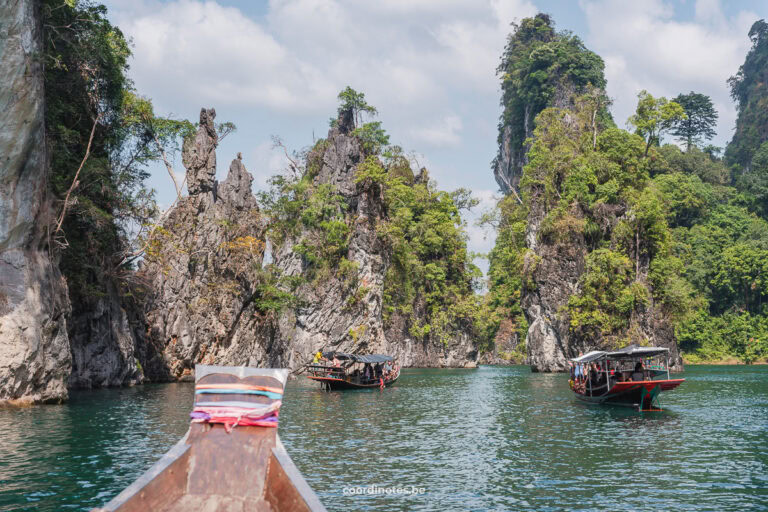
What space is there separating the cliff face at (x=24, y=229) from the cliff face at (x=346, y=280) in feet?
90.7

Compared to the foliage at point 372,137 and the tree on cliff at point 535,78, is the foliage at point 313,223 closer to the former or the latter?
the foliage at point 372,137

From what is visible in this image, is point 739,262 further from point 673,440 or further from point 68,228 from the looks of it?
point 68,228

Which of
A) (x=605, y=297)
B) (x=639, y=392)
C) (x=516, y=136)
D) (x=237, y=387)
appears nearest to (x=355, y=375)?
(x=639, y=392)

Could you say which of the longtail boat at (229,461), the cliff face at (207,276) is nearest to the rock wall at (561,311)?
the cliff face at (207,276)

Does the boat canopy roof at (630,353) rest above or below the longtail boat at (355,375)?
above

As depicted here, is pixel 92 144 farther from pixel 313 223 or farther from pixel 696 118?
pixel 696 118

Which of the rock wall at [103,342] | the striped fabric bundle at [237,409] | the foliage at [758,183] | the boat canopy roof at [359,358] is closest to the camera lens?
the striped fabric bundle at [237,409]

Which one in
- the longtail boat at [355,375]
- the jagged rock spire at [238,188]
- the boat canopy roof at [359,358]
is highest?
the jagged rock spire at [238,188]

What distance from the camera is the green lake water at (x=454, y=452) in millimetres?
11461

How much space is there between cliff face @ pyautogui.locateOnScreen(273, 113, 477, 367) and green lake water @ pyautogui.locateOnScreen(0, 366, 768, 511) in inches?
895

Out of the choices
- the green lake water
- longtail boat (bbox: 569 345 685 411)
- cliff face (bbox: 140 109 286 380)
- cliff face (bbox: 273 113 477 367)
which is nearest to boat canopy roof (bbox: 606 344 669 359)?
longtail boat (bbox: 569 345 685 411)

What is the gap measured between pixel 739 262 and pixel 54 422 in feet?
214

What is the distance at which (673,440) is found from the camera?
1795 cm

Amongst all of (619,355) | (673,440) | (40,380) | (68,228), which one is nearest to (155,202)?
(68,228)
